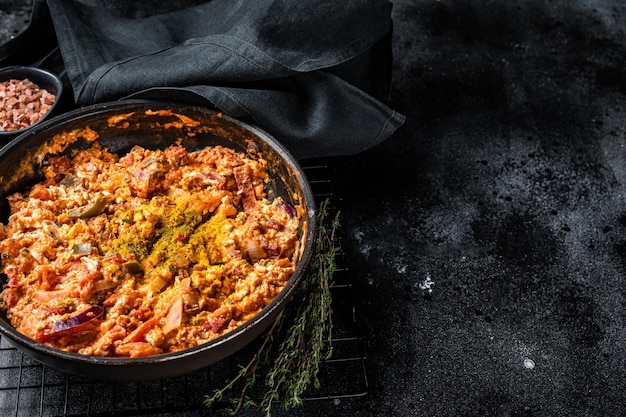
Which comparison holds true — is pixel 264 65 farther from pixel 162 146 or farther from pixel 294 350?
pixel 294 350

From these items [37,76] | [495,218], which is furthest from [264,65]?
[495,218]

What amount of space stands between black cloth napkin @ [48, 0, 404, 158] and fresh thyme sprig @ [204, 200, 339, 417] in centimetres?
51

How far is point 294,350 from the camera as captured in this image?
2.96 metres

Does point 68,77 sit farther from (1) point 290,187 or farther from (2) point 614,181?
(2) point 614,181

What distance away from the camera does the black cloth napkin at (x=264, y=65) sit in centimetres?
333

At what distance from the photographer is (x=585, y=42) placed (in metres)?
4.98

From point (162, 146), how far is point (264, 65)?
0.63 m

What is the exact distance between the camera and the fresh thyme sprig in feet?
9.54

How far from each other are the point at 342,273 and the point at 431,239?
0.57m

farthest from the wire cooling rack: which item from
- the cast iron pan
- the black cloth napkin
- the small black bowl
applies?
the small black bowl

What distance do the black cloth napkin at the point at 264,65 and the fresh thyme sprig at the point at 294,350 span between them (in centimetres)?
51

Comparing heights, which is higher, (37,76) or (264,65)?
(264,65)

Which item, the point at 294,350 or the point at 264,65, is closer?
the point at 294,350

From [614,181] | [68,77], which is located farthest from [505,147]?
[68,77]
